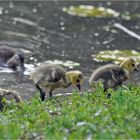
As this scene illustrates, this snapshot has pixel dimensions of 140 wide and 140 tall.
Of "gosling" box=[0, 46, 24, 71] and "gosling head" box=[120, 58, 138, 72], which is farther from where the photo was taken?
"gosling" box=[0, 46, 24, 71]

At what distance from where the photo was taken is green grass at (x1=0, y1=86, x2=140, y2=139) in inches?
249

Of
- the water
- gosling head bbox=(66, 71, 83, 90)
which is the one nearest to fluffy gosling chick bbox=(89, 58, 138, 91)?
gosling head bbox=(66, 71, 83, 90)

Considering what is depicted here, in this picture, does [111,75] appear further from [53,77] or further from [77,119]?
[77,119]

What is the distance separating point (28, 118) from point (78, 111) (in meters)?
0.54

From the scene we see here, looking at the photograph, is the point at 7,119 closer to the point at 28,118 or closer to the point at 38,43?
the point at 28,118

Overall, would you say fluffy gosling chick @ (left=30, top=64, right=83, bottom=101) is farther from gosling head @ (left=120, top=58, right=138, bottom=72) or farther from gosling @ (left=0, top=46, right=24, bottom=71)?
gosling @ (left=0, top=46, right=24, bottom=71)

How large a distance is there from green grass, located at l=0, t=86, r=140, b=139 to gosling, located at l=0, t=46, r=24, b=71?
4245mm

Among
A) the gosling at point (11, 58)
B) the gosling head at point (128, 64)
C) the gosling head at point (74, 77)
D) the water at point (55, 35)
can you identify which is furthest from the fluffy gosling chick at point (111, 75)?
the gosling at point (11, 58)

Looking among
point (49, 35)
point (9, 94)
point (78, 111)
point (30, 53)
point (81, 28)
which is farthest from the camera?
point (81, 28)

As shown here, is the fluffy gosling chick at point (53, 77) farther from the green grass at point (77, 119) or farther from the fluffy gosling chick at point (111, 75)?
the green grass at point (77, 119)

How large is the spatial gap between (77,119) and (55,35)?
8.19 m

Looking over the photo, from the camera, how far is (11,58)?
40.8ft

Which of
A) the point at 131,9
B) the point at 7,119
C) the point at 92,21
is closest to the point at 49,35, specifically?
the point at 92,21

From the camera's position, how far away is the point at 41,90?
9.55 metres
